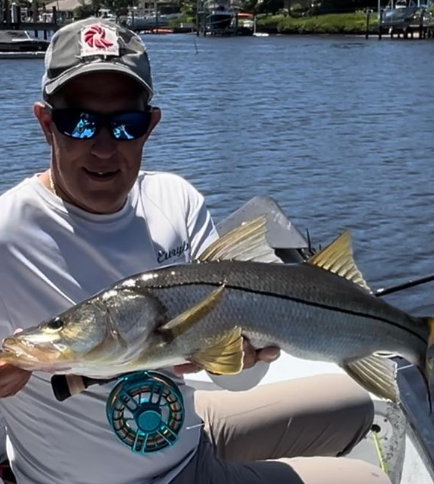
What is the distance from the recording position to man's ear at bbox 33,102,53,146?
8.75 feet

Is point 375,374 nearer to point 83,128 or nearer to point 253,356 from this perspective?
point 253,356

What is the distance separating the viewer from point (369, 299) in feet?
8.27

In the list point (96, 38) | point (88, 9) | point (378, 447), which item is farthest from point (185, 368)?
point (88, 9)

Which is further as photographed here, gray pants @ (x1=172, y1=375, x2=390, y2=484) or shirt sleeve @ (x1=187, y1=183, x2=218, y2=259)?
gray pants @ (x1=172, y1=375, x2=390, y2=484)

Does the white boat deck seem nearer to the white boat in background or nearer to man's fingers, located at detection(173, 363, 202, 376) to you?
man's fingers, located at detection(173, 363, 202, 376)

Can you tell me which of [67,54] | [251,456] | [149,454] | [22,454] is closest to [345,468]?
[251,456]

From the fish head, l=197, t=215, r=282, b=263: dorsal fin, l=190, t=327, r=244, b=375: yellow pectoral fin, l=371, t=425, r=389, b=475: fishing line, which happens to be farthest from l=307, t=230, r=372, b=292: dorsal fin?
l=371, t=425, r=389, b=475: fishing line

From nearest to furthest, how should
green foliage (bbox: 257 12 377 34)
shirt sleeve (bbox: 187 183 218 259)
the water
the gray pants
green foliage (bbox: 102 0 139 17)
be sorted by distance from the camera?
1. shirt sleeve (bbox: 187 183 218 259)
2. the gray pants
3. the water
4. green foliage (bbox: 257 12 377 34)
5. green foliage (bbox: 102 0 139 17)

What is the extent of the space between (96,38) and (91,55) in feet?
0.24

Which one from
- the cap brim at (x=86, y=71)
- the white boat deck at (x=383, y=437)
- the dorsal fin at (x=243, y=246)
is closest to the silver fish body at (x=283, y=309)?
the dorsal fin at (x=243, y=246)

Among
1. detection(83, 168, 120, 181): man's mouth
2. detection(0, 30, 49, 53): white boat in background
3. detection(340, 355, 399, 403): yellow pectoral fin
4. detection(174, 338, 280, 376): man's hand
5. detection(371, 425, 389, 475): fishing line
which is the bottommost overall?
detection(0, 30, 49, 53): white boat in background

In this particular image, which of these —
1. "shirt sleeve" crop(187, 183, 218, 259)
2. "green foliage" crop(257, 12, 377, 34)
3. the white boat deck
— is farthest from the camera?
"green foliage" crop(257, 12, 377, 34)

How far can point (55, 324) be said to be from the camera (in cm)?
219

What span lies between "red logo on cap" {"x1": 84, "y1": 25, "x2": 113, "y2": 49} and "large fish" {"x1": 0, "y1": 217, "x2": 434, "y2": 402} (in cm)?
67
